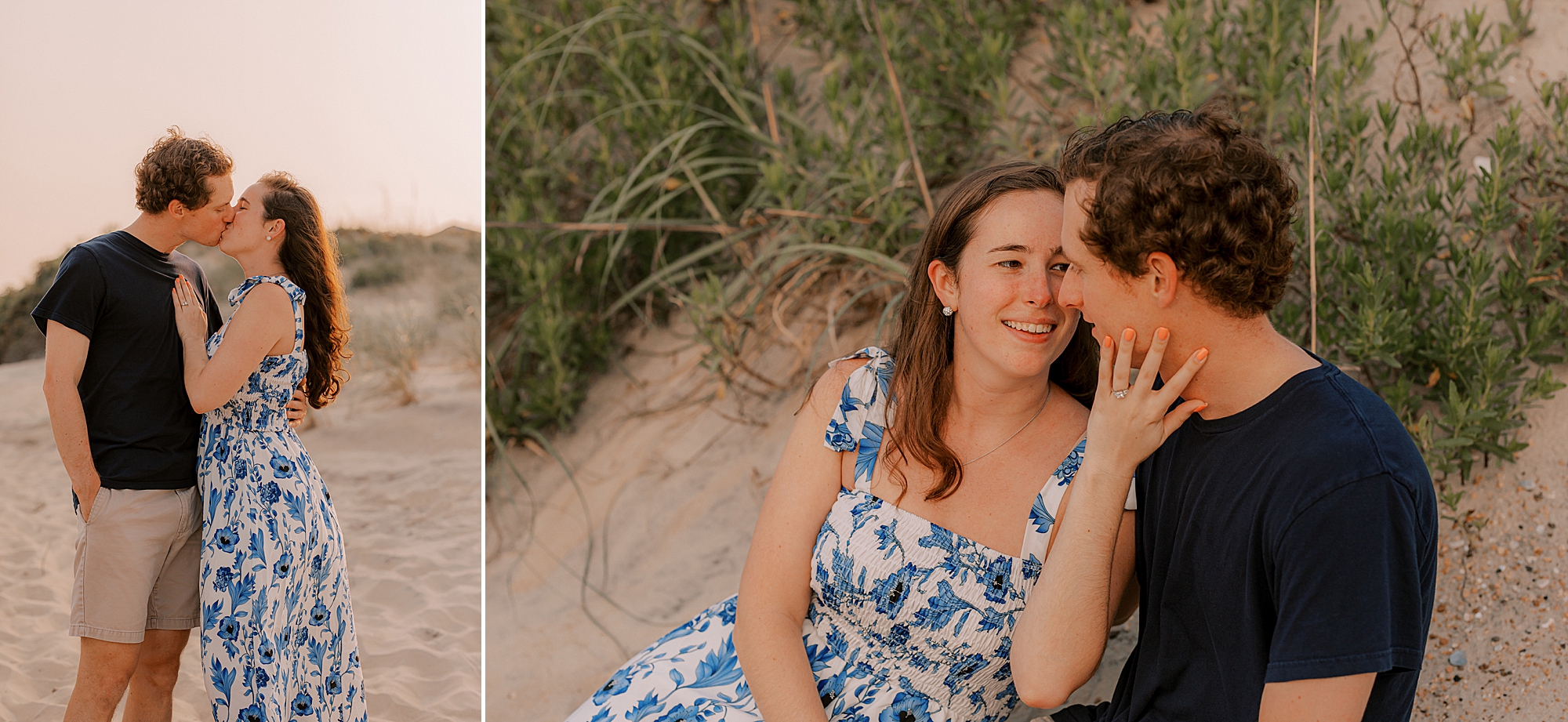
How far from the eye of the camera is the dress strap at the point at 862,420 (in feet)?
6.84

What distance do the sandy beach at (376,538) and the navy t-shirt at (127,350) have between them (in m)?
0.30

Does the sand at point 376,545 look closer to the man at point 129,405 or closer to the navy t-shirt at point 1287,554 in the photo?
the man at point 129,405

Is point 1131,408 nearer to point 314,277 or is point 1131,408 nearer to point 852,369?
point 852,369

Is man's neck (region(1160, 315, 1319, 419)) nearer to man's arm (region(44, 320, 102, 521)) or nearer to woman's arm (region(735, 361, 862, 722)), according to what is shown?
woman's arm (region(735, 361, 862, 722))

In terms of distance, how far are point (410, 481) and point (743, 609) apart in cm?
270

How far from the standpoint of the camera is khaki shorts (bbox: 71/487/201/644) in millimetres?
2117

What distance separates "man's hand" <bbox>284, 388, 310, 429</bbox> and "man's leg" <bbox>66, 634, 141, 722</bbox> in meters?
0.61

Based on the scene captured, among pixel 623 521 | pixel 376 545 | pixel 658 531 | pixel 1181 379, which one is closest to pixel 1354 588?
pixel 1181 379

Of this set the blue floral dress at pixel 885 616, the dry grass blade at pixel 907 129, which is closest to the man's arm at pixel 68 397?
the blue floral dress at pixel 885 616

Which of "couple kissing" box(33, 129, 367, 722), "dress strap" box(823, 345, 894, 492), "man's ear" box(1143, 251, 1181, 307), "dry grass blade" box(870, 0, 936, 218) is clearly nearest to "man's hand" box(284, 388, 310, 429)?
"couple kissing" box(33, 129, 367, 722)

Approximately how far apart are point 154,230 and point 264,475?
604 mm

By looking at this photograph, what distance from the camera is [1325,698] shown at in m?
1.37

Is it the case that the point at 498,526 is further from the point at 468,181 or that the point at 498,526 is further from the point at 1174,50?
the point at 1174,50

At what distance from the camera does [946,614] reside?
1.96 meters
